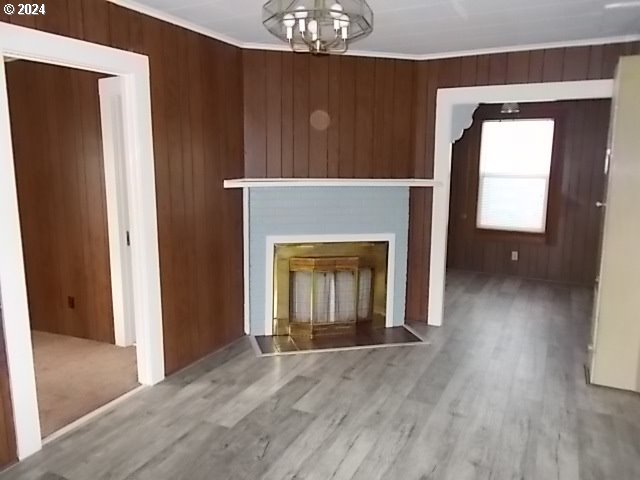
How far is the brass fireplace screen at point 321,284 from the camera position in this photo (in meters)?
4.06

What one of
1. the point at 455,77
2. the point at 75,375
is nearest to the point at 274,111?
the point at 455,77

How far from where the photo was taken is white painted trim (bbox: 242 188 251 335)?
3943 millimetres

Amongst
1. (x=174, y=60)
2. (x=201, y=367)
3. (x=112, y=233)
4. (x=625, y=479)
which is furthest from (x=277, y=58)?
(x=625, y=479)

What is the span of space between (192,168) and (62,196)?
49.8 inches

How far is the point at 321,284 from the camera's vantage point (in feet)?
13.5

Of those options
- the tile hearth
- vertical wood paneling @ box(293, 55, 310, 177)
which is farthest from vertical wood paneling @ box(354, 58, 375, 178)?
the tile hearth

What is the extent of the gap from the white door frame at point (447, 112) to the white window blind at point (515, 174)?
Result: 229 cm

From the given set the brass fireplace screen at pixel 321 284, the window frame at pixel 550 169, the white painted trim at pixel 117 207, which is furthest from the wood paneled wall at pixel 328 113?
the window frame at pixel 550 169

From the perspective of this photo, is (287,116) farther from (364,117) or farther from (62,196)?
(62,196)

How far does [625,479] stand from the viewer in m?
2.29

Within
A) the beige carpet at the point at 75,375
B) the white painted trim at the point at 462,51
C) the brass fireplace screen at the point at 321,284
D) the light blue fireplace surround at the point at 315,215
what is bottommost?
the beige carpet at the point at 75,375

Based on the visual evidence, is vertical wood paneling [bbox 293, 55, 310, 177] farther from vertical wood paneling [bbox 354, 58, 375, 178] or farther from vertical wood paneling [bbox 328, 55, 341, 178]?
vertical wood paneling [bbox 354, 58, 375, 178]

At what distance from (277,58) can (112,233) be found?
6.05 feet

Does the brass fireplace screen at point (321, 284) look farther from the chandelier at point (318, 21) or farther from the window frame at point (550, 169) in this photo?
the window frame at point (550, 169)
